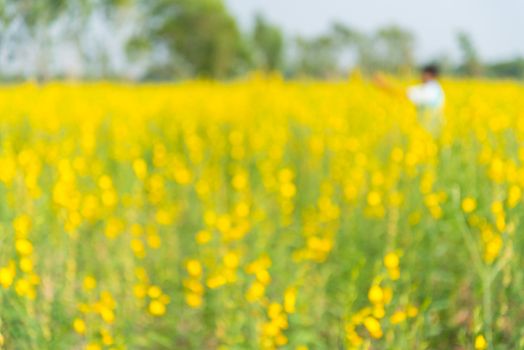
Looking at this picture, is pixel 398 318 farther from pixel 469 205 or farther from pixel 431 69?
pixel 431 69

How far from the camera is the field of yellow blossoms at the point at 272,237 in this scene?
185 cm

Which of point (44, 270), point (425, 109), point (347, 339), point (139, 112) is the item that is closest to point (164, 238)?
point (44, 270)

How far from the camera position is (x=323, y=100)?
5.95 meters

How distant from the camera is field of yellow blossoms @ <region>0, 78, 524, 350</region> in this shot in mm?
1852

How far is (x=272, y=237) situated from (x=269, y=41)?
3429 centimetres

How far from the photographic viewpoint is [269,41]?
36375mm

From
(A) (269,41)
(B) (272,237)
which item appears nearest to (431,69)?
(B) (272,237)

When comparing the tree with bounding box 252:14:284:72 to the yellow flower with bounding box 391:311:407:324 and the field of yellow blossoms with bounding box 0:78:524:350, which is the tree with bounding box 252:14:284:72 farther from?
the yellow flower with bounding box 391:311:407:324

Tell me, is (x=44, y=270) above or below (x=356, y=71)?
below

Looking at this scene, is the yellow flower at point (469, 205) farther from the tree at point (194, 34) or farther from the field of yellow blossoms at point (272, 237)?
the tree at point (194, 34)

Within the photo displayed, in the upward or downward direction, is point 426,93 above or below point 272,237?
above

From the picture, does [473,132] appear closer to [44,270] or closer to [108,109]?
[44,270]

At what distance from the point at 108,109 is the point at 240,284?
420 cm

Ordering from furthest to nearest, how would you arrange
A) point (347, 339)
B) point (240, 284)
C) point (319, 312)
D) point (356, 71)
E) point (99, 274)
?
point (356, 71)
point (99, 274)
point (319, 312)
point (240, 284)
point (347, 339)
